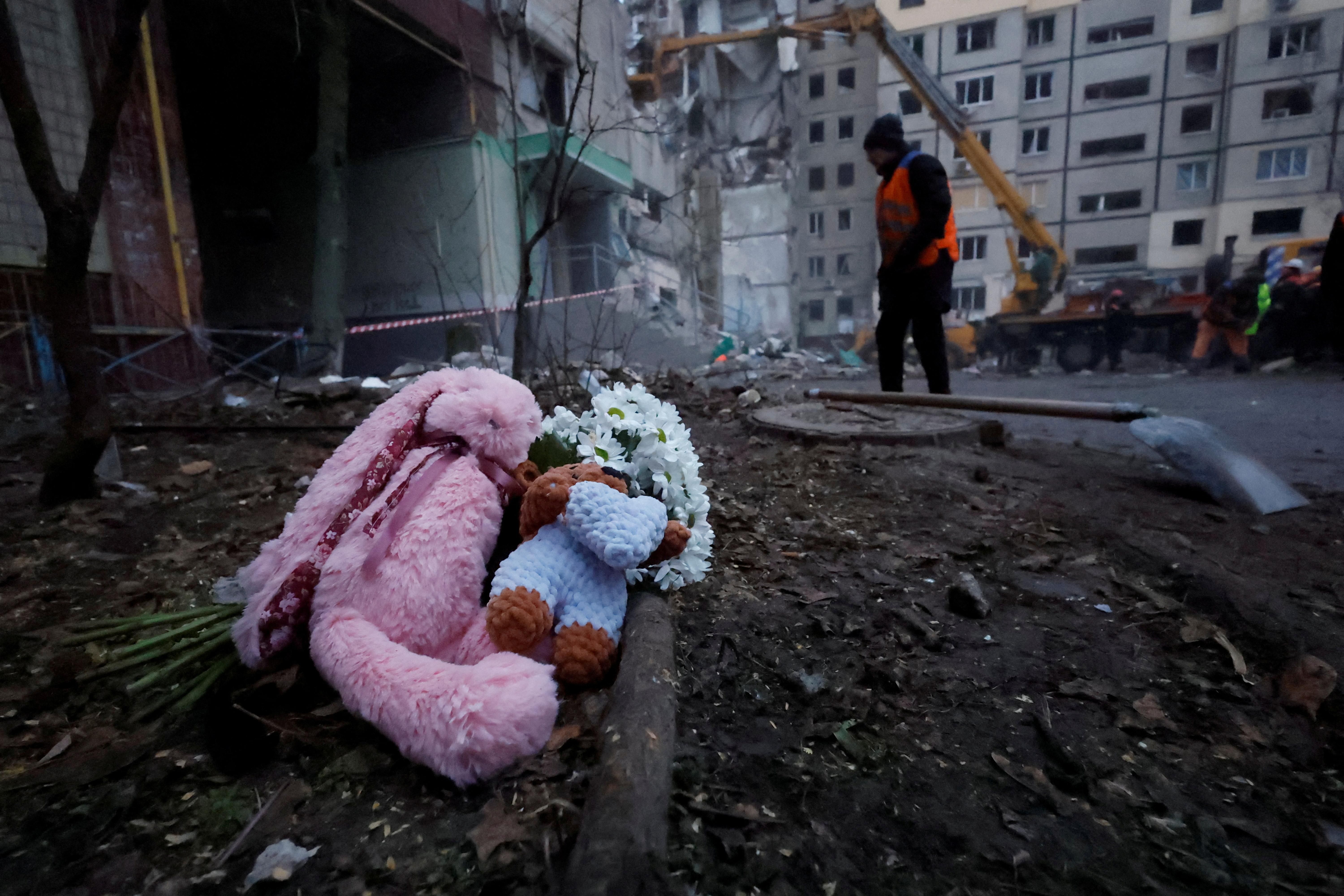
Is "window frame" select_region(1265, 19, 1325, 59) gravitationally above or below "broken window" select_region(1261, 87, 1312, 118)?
above

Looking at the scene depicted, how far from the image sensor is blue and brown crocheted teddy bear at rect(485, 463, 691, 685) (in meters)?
1.16

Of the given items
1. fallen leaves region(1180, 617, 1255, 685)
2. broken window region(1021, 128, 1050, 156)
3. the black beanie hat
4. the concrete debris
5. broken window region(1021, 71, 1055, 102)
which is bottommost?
fallen leaves region(1180, 617, 1255, 685)

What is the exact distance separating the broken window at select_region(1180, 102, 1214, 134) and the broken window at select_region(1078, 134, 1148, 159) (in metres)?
1.15

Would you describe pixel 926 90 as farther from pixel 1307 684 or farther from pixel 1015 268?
pixel 1307 684

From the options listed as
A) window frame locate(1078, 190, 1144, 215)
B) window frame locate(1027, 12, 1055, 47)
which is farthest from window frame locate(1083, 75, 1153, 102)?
window frame locate(1078, 190, 1144, 215)

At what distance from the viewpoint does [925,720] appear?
1.34 m

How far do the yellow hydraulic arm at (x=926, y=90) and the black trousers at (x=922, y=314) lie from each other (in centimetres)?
990

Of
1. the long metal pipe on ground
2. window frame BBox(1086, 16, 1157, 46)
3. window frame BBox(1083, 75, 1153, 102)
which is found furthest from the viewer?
window frame BBox(1083, 75, 1153, 102)

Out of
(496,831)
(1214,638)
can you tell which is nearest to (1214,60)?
(1214,638)

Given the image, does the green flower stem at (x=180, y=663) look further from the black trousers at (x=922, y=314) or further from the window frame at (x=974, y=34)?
the window frame at (x=974, y=34)

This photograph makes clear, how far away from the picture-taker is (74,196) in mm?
2408

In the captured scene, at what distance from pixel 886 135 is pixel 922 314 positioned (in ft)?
4.26

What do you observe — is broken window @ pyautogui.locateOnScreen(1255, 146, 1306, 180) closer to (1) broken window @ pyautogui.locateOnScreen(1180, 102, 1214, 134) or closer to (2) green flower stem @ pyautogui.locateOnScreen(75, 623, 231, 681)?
(1) broken window @ pyautogui.locateOnScreen(1180, 102, 1214, 134)

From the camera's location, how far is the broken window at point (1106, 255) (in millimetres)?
21797
